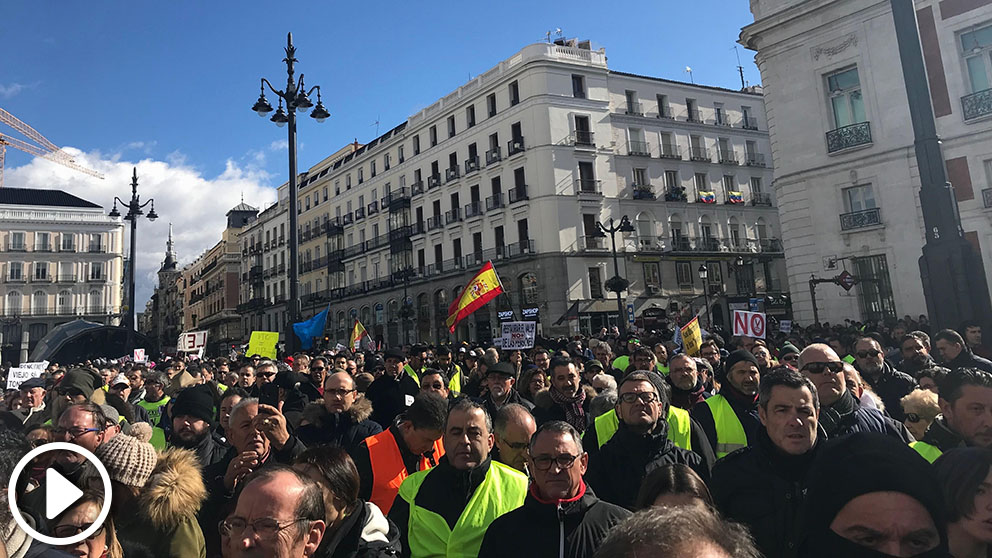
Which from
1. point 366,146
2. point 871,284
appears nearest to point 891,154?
point 871,284

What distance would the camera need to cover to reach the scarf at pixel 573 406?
611 centimetres

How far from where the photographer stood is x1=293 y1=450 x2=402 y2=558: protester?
273cm

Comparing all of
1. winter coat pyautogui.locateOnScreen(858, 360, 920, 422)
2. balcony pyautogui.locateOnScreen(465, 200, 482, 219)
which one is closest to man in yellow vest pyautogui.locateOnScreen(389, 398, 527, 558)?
winter coat pyautogui.locateOnScreen(858, 360, 920, 422)

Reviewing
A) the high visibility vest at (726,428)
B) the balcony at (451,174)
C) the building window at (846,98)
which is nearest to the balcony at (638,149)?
the balcony at (451,174)

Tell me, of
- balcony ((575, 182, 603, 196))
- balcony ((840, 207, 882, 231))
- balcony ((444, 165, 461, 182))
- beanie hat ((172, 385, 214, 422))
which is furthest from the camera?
balcony ((444, 165, 461, 182))

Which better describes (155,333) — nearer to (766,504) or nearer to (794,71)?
(794,71)

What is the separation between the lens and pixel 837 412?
4188 mm

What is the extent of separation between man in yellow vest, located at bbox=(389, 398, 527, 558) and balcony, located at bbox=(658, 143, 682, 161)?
39.8 m

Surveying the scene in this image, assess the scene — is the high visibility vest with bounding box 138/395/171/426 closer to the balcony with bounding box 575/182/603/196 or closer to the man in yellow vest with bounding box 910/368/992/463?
the man in yellow vest with bounding box 910/368/992/463

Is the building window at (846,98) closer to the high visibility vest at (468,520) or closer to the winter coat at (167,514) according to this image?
the high visibility vest at (468,520)

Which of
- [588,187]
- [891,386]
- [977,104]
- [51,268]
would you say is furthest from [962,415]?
[51,268]

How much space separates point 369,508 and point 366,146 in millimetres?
52285

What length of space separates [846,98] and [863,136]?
60.2 inches

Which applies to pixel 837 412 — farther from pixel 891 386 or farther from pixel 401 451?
pixel 401 451
